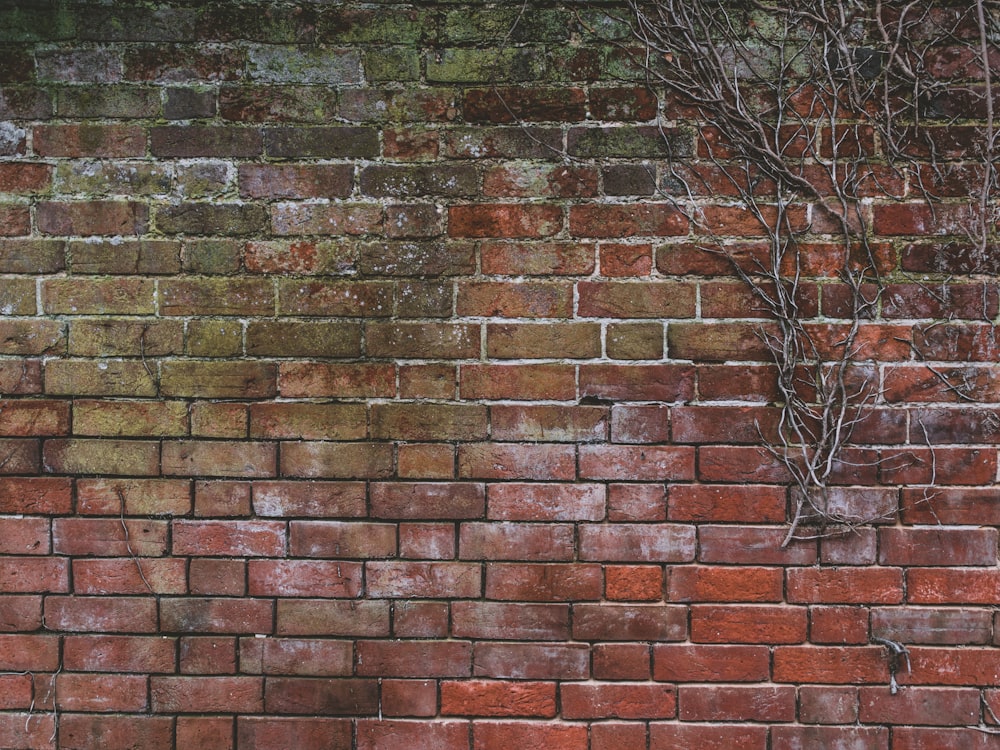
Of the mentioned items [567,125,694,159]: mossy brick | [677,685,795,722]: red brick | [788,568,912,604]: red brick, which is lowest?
[677,685,795,722]: red brick

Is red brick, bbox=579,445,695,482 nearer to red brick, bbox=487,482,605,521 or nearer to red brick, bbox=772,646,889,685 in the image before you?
red brick, bbox=487,482,605,521

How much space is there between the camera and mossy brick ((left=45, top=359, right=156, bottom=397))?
5.22ft

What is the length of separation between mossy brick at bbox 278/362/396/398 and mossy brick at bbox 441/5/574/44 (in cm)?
83

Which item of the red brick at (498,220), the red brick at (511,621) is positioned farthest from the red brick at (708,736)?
the red brick at (498,220)

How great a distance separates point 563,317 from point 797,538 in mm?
786

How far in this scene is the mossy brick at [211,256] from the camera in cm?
158

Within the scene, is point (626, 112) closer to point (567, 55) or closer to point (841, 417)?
point (567, 55)

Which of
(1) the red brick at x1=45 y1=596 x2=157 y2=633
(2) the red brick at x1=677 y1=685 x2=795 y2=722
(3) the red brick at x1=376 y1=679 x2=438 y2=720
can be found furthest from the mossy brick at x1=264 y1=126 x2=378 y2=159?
(2) the red brick at x1=677 y1=685 x2=795 y2=722

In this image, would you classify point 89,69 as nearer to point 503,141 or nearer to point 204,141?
point 204,141

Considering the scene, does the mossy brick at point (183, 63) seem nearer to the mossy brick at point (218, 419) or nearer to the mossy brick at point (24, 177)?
the mossy brick at point (24, 177)

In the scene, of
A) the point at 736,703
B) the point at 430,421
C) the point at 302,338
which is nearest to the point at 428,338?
the point at 430,421

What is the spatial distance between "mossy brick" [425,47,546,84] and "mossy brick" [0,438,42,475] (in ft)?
4.40

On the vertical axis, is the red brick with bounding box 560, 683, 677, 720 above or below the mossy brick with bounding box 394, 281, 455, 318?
below

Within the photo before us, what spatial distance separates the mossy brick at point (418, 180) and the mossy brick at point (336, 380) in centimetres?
43
